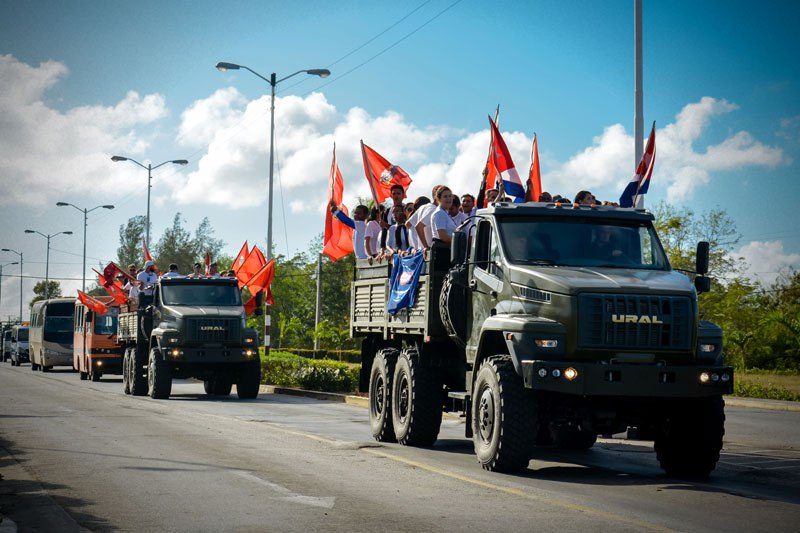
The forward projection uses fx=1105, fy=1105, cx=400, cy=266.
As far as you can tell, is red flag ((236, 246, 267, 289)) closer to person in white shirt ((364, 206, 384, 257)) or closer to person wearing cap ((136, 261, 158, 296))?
person wearing cap ((136, 261, 158, 296))

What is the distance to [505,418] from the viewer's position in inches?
427

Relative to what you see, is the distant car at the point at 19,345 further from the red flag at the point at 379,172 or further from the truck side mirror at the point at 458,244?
the truck side mirror at the point at 458,244

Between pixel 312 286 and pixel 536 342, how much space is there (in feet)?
270

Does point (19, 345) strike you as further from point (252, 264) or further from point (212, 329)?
point (212, 329)

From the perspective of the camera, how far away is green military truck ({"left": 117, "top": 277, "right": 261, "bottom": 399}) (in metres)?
25.1

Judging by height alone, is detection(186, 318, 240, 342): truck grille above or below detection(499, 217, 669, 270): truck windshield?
below

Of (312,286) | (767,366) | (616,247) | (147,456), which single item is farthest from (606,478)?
(312,286)

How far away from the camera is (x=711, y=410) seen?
1116 centimetres

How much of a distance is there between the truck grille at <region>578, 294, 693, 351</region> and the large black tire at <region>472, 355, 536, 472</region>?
0.78m

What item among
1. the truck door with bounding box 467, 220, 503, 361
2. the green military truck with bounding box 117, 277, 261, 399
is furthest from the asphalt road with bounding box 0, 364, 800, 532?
the green military truck with bounding box 117, 277, 261, 399

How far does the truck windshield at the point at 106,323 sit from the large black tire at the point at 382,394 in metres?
22.7

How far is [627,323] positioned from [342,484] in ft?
10.3

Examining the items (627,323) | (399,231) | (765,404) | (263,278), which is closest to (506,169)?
(399,231)

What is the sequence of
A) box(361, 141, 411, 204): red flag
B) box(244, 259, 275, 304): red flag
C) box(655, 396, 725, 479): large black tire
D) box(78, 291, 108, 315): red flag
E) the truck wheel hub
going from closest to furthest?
box(655, 396, 725, 479): large black tire, the truck wheel hub, box(361, 141, 411, 204): red flag, box(244, 259, 275, 304): red flag, box(78, 291, 108, 315): red flag
